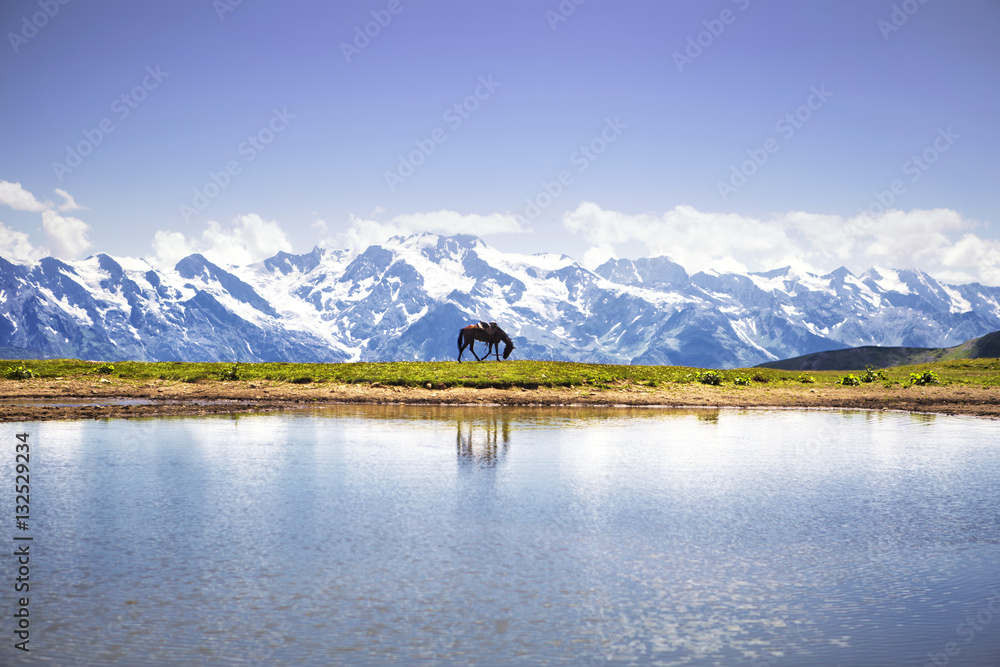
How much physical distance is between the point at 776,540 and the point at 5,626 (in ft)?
58.3

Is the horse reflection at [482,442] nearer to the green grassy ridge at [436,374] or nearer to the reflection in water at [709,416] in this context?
the reflection in water at [709,416]

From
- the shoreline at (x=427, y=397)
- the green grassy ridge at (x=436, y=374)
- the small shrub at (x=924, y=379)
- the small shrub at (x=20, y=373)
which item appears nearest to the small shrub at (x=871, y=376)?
the green grassy ridge at (x=436, y=374)

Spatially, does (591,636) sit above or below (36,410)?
below

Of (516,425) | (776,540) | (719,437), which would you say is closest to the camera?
(776,540)

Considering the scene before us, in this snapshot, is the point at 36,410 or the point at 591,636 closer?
the point at 591,636

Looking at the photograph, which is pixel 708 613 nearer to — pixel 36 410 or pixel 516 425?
pixel 516 425

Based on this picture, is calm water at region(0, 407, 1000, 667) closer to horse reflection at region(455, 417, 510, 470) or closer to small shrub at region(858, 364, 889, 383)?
horse reflection at region(455, 417, 510, 470)

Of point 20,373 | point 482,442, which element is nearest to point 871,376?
point 482,442

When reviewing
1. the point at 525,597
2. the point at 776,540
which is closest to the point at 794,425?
the point at 776,540

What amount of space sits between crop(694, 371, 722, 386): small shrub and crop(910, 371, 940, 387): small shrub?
1753 centimetres

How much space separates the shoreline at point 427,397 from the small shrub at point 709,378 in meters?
2.85

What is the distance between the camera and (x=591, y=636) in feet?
45.2

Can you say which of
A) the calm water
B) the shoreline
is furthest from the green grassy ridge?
the calm water

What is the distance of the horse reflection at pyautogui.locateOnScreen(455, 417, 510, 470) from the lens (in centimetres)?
3073
